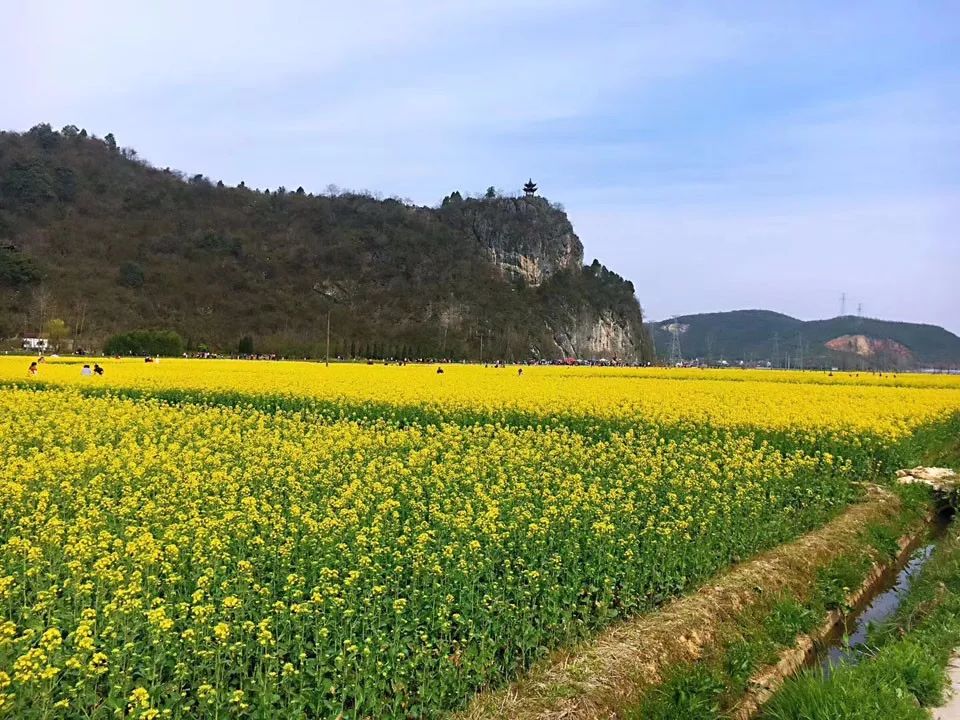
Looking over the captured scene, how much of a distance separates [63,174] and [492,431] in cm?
13011

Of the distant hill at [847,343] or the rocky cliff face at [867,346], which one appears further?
the rocky cliff face at [867,346]

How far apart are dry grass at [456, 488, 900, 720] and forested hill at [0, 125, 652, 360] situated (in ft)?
243

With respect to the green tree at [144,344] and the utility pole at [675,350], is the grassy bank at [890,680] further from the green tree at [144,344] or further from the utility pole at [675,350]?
the utility pole at [675,350]

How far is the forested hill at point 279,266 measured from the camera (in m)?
89.6

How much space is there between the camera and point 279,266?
118 metres

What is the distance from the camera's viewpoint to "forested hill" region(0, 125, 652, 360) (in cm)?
8962

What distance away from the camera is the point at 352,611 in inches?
187

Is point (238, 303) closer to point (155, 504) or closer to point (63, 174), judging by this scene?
point (63, 174)

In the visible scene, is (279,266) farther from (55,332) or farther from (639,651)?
(639,651)

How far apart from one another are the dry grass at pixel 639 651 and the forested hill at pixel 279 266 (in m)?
73.9

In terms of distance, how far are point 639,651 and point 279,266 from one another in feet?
391

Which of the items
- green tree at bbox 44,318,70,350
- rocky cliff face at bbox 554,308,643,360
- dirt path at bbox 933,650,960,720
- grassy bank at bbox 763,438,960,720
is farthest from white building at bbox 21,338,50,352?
rocky cliff face at bbox 554,308,643,360

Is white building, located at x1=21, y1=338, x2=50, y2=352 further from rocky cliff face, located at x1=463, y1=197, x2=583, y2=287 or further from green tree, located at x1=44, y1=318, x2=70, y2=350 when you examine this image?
rocky cliff face, located at x1=463, y1=197, x2=583, y2=287

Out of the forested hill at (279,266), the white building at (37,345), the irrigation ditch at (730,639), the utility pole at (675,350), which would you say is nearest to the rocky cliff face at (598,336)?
the forested hill at (279,266)
